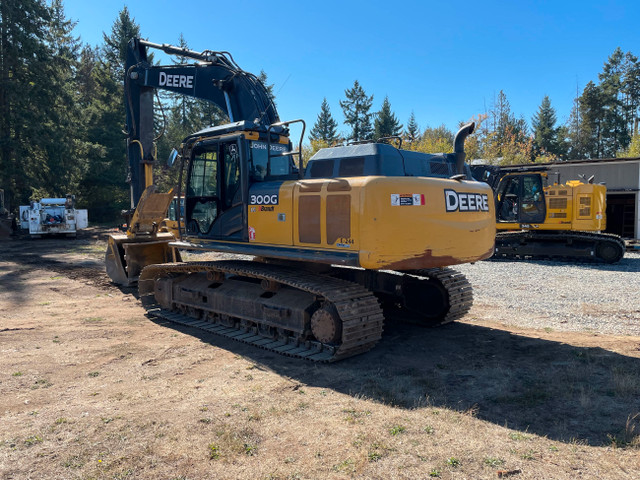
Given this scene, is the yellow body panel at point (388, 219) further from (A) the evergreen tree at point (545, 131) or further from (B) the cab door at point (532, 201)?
Result: (A) the evergreen tree at point (545, 131)

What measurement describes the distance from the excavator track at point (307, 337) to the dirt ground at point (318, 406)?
18cm

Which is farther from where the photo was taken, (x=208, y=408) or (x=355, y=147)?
(x=355, y=147)

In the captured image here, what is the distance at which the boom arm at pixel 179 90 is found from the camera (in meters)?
8.93

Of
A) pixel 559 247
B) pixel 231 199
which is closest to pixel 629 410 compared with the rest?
pixel 231 199

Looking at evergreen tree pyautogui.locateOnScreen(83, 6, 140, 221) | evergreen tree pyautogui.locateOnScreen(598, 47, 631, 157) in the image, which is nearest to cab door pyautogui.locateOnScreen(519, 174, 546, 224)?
evergreen tree pyautogui.locateOnScreen(83, 6, 140, 221)

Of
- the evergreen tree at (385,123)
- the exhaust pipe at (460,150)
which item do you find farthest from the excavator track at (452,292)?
the evergreen tree at (385,123)

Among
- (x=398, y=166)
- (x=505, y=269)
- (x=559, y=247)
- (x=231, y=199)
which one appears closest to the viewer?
(x=398, y=166)

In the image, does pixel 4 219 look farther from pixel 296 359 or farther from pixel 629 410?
pixel 629 410

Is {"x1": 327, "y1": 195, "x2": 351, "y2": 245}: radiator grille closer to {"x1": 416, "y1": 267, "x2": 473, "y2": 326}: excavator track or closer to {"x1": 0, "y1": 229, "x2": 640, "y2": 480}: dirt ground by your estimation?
{"x1": 0, "y1": 229, "x2": 640, "y2": 480}: dirt ground

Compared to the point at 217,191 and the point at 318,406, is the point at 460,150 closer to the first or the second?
the point at 217,191

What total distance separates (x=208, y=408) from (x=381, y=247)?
2.45m

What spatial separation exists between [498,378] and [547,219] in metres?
12.8

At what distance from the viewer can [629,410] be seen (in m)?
4.39

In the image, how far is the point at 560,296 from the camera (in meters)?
10.2
